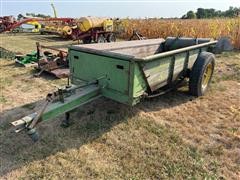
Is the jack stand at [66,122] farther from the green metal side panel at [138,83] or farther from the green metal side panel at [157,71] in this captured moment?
the green metal side panel at [157,71]

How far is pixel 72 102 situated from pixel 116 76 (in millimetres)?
709

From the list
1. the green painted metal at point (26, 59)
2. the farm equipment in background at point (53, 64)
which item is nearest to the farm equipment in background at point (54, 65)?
the farm equipment in background at point (53, 64)

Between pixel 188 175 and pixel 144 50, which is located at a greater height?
pixel 144 50

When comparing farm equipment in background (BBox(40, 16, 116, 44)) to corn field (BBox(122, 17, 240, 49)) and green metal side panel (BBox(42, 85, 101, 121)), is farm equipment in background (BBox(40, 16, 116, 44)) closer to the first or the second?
corn field (BBox(122, 17, 240, 49))

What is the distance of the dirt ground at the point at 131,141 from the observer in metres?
2.85

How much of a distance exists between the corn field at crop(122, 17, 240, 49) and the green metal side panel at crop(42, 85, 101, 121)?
841cm

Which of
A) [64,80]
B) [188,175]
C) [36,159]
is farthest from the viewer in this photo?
[64,80]

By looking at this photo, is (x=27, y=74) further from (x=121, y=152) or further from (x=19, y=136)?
(x=121, y=152)

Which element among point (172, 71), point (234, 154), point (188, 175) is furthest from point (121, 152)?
point (172, 71)

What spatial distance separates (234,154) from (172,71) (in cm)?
160

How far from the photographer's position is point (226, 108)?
14.6 ft

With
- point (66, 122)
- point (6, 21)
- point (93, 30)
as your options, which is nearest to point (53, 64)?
point (66, 122)

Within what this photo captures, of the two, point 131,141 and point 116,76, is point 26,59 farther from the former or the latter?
point 131,141

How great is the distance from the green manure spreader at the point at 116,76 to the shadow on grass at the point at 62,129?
0.86ft
